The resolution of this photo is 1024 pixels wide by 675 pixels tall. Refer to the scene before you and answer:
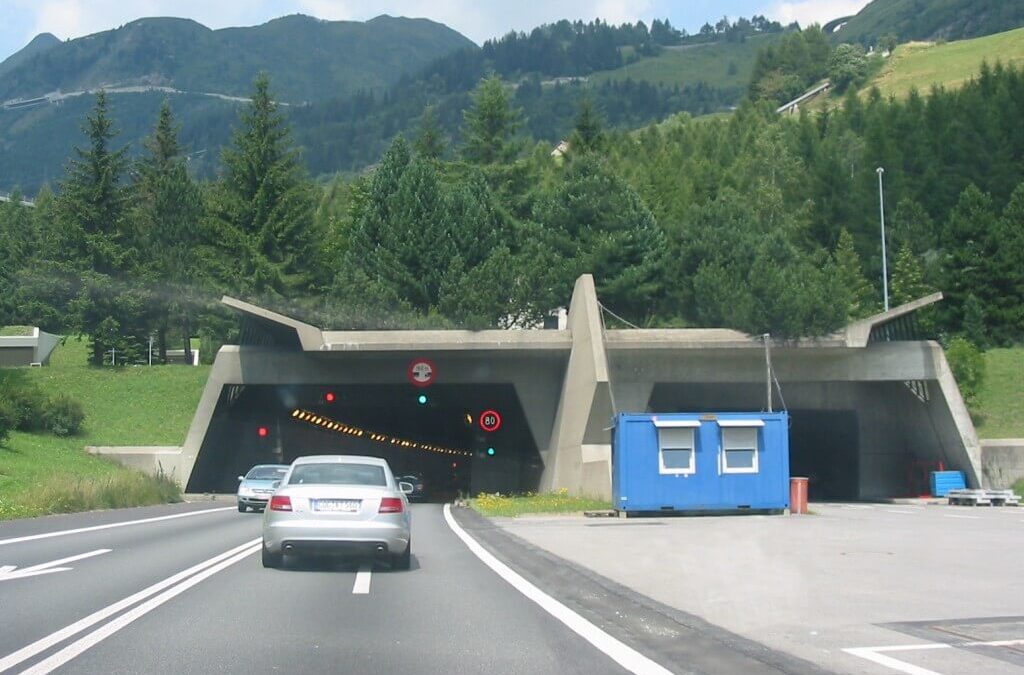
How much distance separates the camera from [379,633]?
10.5 metres

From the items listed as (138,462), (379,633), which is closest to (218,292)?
(138,462)

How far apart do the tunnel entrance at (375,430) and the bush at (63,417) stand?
532 centimetres

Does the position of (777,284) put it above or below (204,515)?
above

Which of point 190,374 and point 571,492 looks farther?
point 190,374

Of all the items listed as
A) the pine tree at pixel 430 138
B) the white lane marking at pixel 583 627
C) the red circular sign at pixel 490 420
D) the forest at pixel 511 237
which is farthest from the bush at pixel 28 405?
the pine tree at pixel 430 138

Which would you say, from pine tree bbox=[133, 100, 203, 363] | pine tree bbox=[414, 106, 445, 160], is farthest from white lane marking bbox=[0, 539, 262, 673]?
pine tree bbox=[414, 106, 445, 160]

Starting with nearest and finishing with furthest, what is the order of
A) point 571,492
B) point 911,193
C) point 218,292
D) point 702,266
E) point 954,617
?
point 954,617 → point 571,492 → point 702,266 → point 218,292 → point 911,193

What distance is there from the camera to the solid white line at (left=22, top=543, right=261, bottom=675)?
861cm

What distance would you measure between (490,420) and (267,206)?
76.2 ft

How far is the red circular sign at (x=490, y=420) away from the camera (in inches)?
2279

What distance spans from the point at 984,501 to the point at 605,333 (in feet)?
45.9

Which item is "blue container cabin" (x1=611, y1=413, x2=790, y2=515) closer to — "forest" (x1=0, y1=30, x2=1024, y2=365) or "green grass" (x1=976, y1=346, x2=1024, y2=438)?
"forest" (x1=0, y1=30, x2=1024, y2=365)

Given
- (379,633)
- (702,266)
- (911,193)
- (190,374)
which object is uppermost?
(911,193)

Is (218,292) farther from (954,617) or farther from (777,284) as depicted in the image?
(954,617)
